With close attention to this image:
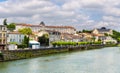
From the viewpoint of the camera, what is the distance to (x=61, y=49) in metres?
73.9

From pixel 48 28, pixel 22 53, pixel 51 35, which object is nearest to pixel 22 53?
pixel 22 53

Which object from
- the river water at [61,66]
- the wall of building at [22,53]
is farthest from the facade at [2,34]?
the river water at [61,66]

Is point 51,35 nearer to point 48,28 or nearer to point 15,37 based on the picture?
point 15,37

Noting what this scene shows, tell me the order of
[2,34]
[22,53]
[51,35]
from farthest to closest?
[51,35] → [2,34] → [22,53]

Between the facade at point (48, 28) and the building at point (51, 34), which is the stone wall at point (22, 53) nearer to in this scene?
the building at point (51, 34)

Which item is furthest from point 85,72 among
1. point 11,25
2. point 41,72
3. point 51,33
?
point 11,25

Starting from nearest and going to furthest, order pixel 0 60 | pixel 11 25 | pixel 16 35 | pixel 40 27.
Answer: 1. pixel 0 60
2. pixel 16 35
3. pixel 11 25
4. pixel 40 27

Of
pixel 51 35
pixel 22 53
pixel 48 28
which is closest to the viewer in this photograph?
pixel 22 53

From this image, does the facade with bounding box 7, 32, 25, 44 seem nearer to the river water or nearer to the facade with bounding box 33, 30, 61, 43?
the facade with bounding box 33, 30, 61, 43

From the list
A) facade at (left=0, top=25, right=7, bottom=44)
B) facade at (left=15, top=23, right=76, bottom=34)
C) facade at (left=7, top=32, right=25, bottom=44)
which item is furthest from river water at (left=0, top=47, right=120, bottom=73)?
facade at (left=15, top=23, right=76, bottom=34)

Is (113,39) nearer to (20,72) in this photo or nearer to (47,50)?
(47,50)

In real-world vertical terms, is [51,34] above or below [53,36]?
above

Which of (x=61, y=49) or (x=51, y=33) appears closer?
(x=61, y=49)

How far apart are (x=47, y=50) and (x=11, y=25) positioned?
55108 millimetres
